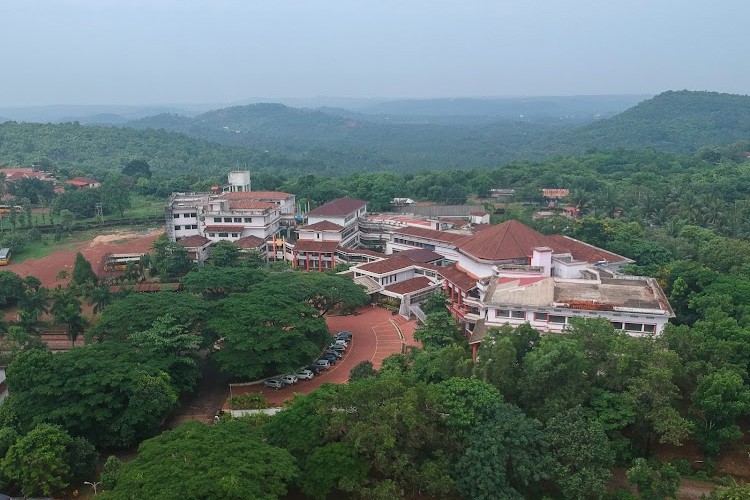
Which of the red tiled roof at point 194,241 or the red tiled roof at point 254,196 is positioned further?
the red tiled roof at point 254,196

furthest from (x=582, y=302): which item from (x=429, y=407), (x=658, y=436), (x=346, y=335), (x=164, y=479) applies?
(x=164, y=479)

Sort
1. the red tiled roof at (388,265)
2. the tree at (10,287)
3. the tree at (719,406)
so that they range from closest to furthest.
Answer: the tree at (719,406) < the tree at (10,287) < the red tiled roof at (388,265)

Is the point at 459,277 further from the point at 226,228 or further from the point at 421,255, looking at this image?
the point at 226,228

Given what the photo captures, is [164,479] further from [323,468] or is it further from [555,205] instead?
[555,205]

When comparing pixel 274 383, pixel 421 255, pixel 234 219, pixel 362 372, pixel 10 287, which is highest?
pixel 234 219

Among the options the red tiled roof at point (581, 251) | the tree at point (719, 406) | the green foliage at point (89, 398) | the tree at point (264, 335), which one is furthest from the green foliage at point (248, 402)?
the red tiled roof at point (581, 251)

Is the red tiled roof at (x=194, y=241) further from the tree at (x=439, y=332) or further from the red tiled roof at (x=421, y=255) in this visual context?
the tree at (x=439, y=332)

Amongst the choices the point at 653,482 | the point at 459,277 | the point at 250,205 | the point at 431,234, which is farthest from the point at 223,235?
the point at 653,482

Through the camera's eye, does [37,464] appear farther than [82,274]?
No
